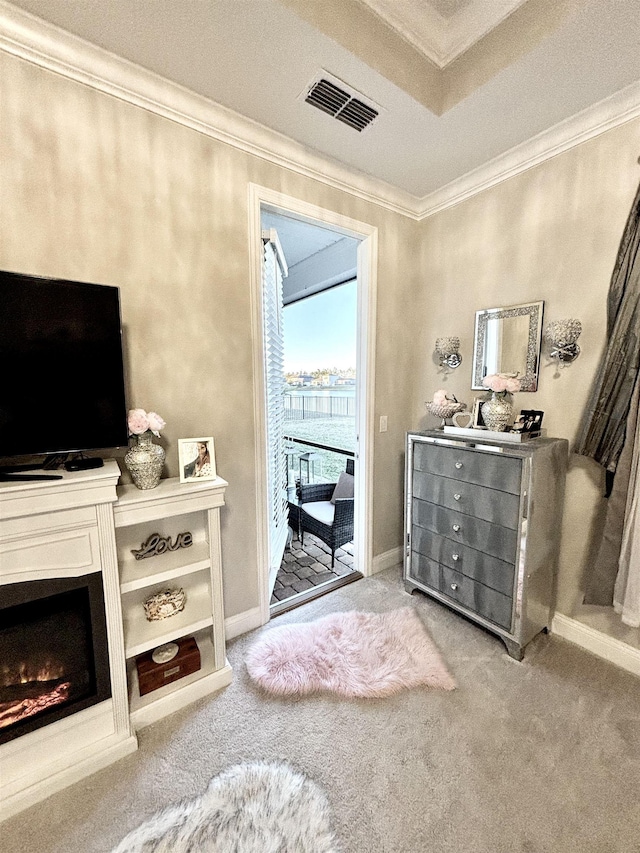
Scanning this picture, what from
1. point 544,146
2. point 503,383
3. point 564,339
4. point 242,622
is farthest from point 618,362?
point 242,622

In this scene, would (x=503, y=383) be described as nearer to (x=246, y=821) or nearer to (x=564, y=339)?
(x=564, y=339)

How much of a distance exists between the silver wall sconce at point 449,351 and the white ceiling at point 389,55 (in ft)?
3.64

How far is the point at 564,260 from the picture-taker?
1861 millimetres

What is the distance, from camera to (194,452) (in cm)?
160

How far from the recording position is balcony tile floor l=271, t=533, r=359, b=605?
251 cm

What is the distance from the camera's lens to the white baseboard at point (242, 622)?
1973mm

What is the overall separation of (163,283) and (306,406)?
2582mm

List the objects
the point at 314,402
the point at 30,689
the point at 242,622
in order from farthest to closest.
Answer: the point at 314,402
the point at 242,622
the point at 30,689

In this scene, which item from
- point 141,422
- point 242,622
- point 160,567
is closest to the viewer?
point 141,422

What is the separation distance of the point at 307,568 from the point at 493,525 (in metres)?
1.55

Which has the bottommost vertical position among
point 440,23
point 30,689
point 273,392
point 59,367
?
point 30,689

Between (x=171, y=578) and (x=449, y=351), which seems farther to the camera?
(x=449, y=351)

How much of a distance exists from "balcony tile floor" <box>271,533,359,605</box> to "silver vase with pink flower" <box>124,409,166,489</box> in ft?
4.50

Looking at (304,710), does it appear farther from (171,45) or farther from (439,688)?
(171,45)
